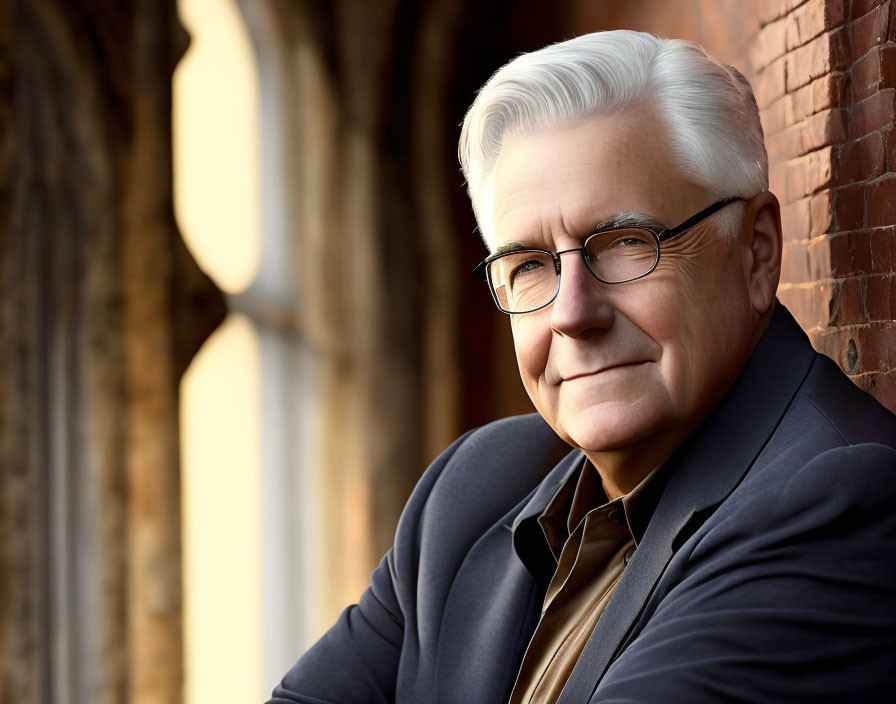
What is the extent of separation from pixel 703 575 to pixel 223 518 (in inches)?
124

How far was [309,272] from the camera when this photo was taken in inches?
178

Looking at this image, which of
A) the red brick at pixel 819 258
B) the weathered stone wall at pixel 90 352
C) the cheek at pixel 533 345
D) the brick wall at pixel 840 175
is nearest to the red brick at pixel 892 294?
the brick wall at pixel 840 175

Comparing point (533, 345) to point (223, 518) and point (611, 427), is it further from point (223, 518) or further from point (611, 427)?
point (223, 518)

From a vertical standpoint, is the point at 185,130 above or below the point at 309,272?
above

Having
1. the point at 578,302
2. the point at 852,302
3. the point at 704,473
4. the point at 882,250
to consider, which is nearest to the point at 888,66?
the point at 882,250

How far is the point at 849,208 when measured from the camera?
6.63ft

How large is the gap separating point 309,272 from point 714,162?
3.13 m

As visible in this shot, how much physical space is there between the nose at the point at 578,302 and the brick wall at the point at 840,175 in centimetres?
63

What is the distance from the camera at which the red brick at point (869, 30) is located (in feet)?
6.20

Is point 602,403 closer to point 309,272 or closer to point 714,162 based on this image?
point 714,162

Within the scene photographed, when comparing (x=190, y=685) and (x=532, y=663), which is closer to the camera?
(x=532, y=663)

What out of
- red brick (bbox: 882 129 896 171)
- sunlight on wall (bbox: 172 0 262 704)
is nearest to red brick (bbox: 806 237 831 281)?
red brick (bbox: 882 129 896 171)

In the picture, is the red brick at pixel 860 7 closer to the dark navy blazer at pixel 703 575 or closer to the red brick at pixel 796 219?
the red brick at pixel 796 219

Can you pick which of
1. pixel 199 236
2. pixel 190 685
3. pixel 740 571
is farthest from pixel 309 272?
pixel 740 571
